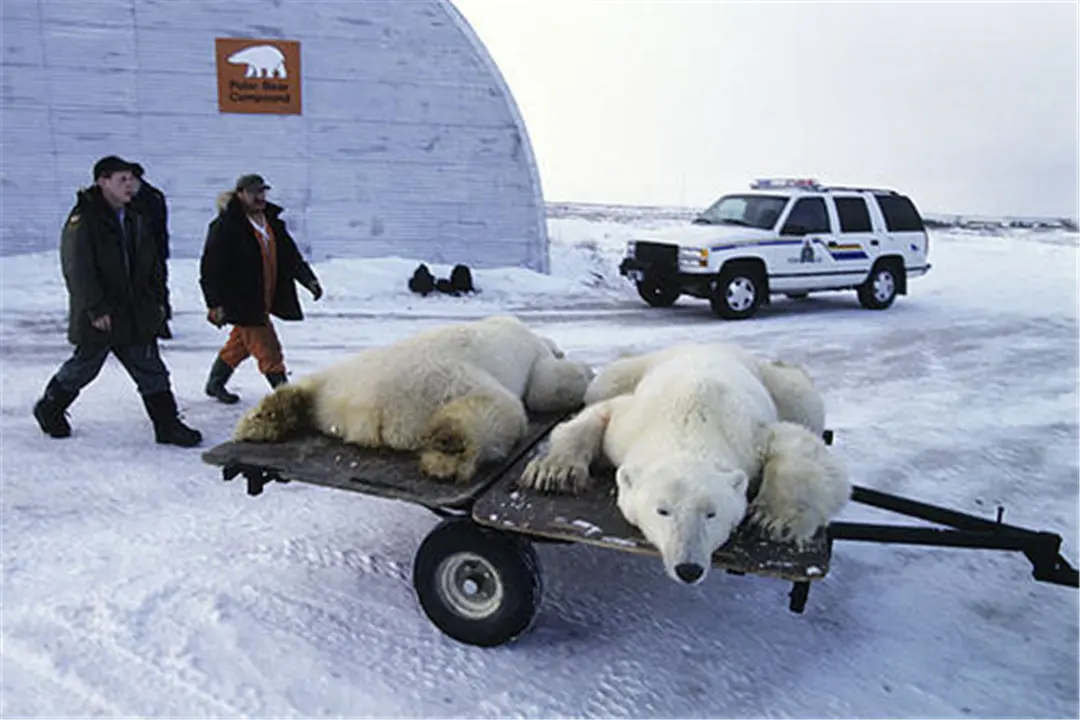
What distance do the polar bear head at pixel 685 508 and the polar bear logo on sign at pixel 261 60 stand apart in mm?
14204

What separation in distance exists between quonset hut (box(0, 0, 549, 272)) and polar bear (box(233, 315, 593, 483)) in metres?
12.1

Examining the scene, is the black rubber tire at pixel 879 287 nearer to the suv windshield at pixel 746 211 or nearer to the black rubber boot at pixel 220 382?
the suv windshield at pixel 746 211

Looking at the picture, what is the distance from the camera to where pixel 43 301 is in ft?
40.3

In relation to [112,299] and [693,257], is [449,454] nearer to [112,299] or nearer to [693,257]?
[112,299]

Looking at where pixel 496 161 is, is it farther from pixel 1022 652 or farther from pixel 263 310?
pixel 1022 652

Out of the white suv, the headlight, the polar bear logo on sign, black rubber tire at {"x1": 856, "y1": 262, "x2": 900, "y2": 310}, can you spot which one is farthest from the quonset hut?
black rubber tire at {"x1": 856, "y1": 262, "x2": 900, "y2": 310}

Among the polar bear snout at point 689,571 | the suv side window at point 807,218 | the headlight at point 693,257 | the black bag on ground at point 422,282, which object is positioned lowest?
the polar bear snout at point 689,571

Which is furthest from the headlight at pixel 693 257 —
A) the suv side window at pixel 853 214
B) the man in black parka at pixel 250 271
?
the man in black parka at pixel 250 271

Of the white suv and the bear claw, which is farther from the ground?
the white suv

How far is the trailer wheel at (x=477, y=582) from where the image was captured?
10.8 ft

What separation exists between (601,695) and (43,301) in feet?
39.8

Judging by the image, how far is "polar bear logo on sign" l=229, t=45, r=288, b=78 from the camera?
14867mm

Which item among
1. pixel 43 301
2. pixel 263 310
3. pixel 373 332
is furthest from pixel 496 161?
pixel 263 310

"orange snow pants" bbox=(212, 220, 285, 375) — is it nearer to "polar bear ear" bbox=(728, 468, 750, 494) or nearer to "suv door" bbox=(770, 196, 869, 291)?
"polar bear ear" bbox=(728, 468, 750, 494)
